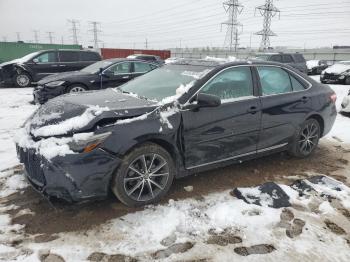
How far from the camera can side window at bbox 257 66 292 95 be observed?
15.6 feet

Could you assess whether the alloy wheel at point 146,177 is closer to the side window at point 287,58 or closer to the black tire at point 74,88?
the black tire at point 74,88

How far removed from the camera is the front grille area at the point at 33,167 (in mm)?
3408

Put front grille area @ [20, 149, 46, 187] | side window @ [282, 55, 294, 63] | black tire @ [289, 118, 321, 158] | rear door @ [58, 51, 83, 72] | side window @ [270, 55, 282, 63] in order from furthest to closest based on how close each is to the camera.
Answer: side window @ [282, 55, 294, 63] → side window @ [270, 55, 282, 63] → rear door @ [58, 51, 83, 72] → black tire @ [289, 118, 321, 158] → front grille area @ [20, 149, 46, 187]

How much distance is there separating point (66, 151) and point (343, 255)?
2.72 m

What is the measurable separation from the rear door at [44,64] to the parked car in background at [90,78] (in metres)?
4.52

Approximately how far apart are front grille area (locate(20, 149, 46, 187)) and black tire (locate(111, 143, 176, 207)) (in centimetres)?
71

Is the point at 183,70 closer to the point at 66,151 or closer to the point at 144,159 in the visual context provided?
the point at 144,159

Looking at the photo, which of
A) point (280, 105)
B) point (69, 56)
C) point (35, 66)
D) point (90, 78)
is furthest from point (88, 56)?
point (280, 105)

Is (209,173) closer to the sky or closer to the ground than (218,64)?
closer to the ground

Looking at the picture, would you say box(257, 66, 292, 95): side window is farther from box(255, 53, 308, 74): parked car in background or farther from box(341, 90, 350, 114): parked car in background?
box(255, 53, 308, 74): parked car in background

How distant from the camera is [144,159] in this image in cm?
367

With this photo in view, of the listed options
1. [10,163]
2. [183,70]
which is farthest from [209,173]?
[10,163]

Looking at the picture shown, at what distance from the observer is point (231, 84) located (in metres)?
4.45

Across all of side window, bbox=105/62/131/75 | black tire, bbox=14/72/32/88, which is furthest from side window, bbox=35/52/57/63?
side window, bbox=105/62/131/75
